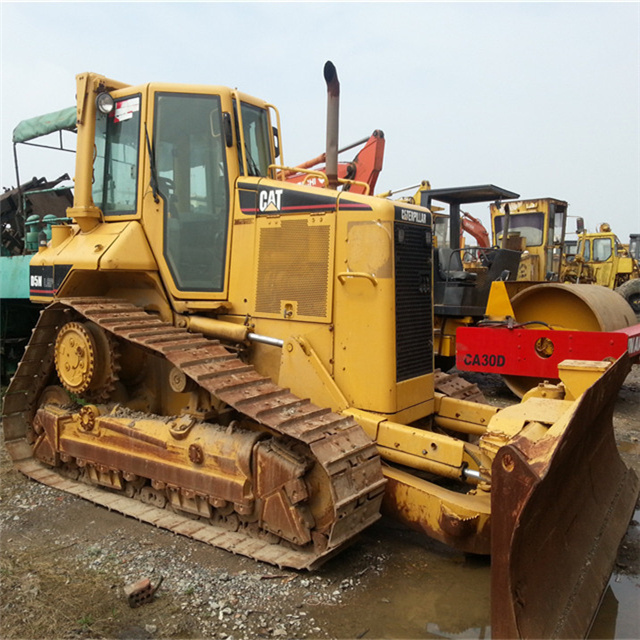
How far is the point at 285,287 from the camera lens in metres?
4.40

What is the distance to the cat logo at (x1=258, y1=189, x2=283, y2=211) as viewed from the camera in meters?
4.40

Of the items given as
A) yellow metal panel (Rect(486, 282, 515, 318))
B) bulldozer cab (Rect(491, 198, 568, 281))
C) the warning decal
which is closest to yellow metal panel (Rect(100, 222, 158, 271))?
the warning decal

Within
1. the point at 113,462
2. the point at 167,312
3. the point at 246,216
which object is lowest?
the point at 113,462

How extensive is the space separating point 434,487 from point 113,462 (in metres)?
2.33

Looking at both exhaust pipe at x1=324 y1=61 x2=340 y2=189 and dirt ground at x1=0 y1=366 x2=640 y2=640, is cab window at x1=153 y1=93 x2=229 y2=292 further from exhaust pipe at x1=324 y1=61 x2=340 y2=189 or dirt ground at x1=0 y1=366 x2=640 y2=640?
dirt ground at x1=0 y1=366 x2=640 y2=640

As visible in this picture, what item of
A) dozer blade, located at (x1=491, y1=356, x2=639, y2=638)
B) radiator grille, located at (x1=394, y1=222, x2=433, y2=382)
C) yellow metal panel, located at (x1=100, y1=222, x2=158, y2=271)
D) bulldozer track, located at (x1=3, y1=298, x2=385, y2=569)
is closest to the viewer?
dozer blade, located at (x1=491, y1=356, x2=639, y2=638)

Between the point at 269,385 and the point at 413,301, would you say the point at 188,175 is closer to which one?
the point at 269,385

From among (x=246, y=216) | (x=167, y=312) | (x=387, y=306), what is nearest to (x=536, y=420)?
(x=387, y=306)

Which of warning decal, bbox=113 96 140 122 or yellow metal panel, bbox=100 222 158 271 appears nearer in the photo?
yellow metal panel, bbox=100 222 158 271

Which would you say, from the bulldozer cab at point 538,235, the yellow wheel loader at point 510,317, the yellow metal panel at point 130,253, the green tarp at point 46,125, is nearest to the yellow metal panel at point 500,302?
the yellow wheel loader at point 510,317

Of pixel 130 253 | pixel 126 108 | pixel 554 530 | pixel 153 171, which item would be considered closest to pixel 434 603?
pixel 554 530

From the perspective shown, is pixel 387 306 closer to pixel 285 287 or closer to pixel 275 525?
pixel 285 287

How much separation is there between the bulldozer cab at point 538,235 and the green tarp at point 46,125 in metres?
8.51

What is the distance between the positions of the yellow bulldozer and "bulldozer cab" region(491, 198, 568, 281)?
768 centimetres
